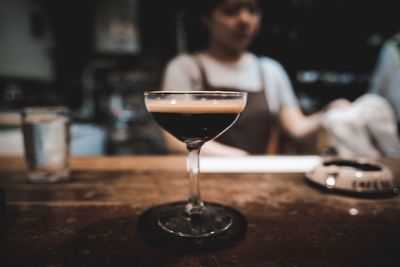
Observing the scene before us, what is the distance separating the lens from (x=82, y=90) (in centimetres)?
536

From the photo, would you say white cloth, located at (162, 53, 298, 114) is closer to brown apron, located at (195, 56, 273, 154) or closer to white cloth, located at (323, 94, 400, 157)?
brown apron, located at (195, 56, 273, 154)

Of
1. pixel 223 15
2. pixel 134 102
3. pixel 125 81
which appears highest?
pixel 223 15

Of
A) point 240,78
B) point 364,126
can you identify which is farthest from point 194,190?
point 240,78

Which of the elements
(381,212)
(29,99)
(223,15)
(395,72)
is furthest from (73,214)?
(29,99)

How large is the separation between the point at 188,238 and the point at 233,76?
5.44 feet

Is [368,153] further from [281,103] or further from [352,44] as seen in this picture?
[352,44]

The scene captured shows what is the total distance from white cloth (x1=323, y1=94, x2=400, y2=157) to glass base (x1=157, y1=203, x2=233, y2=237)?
3.18ft

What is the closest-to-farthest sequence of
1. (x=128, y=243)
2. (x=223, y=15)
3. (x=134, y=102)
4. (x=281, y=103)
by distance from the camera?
(x=128, y=243), (x=223, y=15), (x=281, y=103), (x=134, y=102)

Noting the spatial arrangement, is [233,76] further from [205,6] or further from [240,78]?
[205,6]

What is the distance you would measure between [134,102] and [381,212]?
472cm

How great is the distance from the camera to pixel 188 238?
23.0 inches

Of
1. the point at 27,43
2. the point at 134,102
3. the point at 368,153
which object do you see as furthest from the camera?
the point at 134,102

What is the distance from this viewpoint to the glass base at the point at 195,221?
613 mm

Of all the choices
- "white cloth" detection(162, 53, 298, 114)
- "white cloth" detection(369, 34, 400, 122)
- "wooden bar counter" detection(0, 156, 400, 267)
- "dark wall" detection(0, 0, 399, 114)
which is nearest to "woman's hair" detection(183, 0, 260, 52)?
"white cloth" detection(162, 53, 298, 114)
